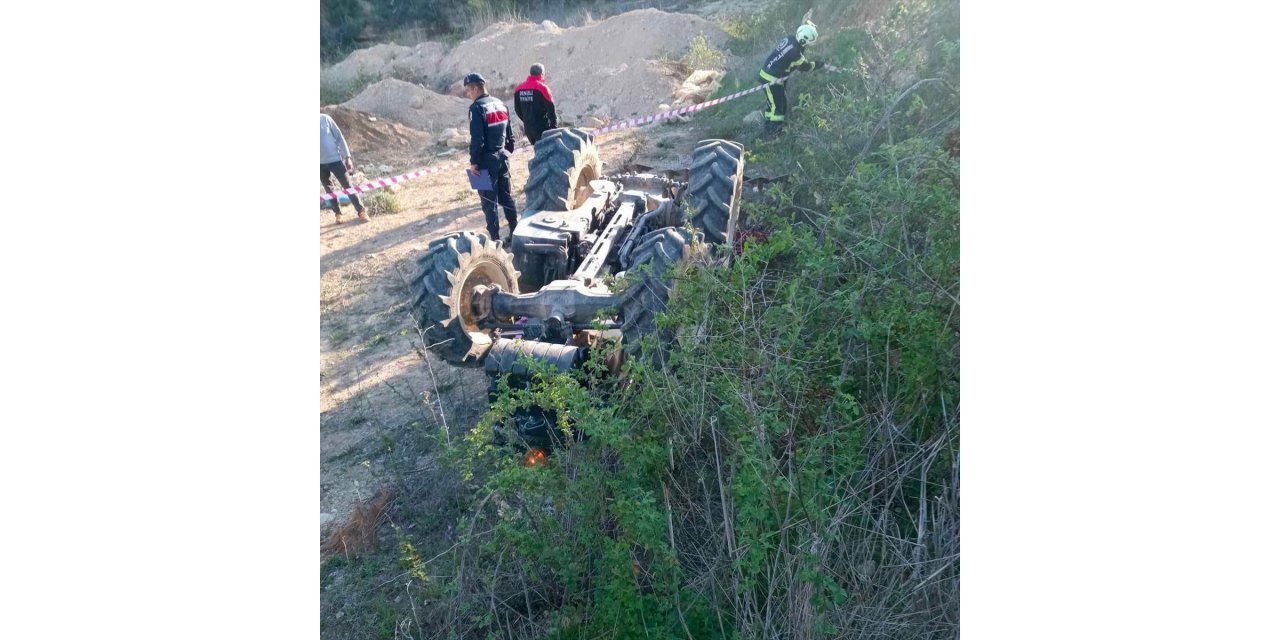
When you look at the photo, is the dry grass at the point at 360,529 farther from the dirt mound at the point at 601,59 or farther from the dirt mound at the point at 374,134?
the dirt mound at the point at 374,134

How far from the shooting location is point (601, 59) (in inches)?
434

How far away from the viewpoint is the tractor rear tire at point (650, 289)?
12.9 ft

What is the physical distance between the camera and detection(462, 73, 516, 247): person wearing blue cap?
21.5 ft

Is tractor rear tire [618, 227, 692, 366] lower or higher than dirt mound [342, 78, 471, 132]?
lower

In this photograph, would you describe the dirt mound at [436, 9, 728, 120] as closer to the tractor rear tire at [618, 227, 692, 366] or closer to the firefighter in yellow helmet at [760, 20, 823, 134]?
the firefighter in yellow helmet at [760, 20, 823, 134]

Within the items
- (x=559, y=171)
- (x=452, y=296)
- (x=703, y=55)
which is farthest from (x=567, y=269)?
(x=703, y=55)

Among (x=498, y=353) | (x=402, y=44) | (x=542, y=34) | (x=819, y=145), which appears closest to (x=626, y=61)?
(x=542, y=34)

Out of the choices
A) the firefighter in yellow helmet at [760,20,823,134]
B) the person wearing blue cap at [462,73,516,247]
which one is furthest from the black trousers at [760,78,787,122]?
the person wearing blue cap at [462,73,516,247]

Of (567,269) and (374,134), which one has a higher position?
(374,134)

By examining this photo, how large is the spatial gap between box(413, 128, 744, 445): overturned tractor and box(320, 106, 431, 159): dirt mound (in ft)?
17.3

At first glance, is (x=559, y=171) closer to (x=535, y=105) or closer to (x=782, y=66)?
(x=535, y=105)

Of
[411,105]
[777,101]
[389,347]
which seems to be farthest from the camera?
[411,105]

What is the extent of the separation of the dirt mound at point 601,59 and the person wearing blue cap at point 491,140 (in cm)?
368

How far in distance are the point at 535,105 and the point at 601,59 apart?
11.7 feet
